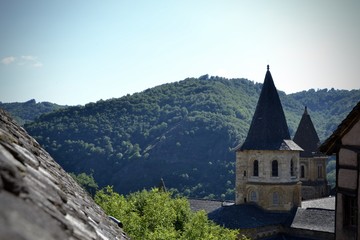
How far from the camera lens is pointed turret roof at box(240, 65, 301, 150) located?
107ft

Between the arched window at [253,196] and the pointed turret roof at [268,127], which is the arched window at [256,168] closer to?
the pointed turret roof at [268,127]

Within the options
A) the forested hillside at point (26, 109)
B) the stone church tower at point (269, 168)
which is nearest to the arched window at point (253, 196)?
the stone church tower at point (269, 168)

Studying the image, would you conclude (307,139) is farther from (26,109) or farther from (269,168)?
(26,109)

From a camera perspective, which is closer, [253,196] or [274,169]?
[274,169]

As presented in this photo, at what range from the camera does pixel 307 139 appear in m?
44.5

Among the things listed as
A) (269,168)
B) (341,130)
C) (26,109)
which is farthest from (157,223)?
(26,109)

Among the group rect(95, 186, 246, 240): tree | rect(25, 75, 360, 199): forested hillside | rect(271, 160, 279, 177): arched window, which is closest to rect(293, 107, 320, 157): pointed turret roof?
rect(271, 160, 279, 177): arched window

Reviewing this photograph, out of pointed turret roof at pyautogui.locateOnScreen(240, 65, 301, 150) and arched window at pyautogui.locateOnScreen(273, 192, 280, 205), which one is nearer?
arched window at pyautogui.locateOnScreen(273, 192, 280, 205)

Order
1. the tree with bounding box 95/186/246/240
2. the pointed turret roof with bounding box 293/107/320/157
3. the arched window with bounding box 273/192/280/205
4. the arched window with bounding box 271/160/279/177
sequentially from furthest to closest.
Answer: the pointed turret roof with bounding box 293/107/320/157 < the arched window with bounding box 273/192/280/205 < the arched window with bounding box 271/160/279/177 < the tree with bounding box 95/186/246/240

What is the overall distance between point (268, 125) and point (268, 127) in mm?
193

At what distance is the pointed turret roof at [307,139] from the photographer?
1726 inches

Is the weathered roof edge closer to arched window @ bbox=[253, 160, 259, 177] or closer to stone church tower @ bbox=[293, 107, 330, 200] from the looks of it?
arched window @ bbox=[253, 160, 259, 177]

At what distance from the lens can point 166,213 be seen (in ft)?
71.3

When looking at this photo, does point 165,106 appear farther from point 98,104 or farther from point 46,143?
point 46,143
